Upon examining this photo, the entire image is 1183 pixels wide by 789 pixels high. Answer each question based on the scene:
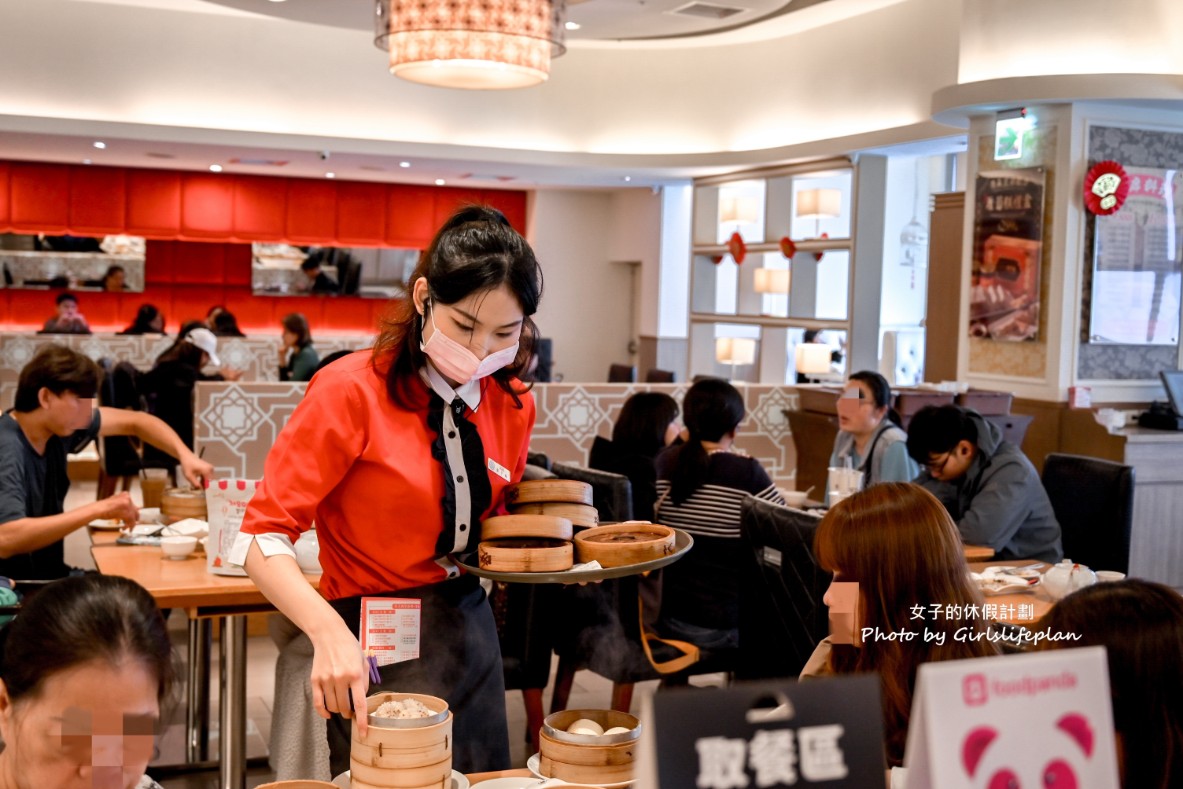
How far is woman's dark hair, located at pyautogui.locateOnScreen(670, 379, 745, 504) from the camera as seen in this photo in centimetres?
407

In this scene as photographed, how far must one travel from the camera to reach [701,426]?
4188 millimetres

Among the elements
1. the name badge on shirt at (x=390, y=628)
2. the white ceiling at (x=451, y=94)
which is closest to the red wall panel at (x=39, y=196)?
the white ceiling at (x=451, y=94)

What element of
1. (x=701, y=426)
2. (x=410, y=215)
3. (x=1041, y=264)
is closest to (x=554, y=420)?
(x=701, y=426)

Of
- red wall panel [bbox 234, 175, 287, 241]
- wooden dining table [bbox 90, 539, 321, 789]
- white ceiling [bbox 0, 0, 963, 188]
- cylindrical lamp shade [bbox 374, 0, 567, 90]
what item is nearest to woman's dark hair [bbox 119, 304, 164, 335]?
white ceiling [bbox 0, 0, 963, 188]

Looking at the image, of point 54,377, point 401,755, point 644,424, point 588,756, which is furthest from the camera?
point 644,424

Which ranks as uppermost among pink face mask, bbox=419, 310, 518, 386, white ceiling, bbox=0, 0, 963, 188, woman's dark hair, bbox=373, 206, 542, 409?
white ceiling, bbox=0, 0, 963, 188

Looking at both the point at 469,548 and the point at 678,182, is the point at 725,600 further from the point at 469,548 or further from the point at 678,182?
the point at 678,182

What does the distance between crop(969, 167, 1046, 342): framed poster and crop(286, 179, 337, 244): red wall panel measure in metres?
7.69

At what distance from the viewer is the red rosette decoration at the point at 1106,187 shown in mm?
6480

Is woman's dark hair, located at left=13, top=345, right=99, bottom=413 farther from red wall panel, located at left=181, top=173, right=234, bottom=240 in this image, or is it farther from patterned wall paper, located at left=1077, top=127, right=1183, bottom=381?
red wall panel, located at left=181, top=173, right=234, bottom=240

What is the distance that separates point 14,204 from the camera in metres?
11.9

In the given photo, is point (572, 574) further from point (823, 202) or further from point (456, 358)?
point (823, 202)

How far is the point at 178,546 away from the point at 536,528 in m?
1.96

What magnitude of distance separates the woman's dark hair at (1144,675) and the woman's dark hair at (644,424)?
341 centimetres
